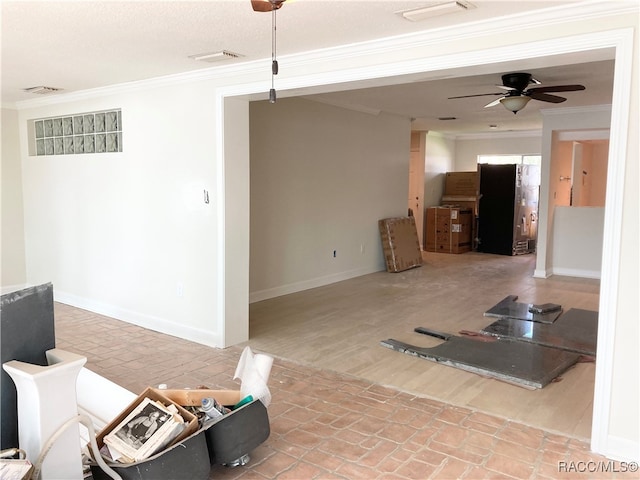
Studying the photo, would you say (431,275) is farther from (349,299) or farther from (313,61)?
(313,61)

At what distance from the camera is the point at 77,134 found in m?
5.44

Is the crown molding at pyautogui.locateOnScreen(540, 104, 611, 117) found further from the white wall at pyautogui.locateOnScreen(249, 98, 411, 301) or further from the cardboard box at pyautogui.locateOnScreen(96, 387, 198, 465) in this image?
the cardboard box at pyautogui.locateOnScreen(96, 387, 198, 465)

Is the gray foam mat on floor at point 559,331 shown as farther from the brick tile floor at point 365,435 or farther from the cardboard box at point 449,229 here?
the cardboard box at point 449,229

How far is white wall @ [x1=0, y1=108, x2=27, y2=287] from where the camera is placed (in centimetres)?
604

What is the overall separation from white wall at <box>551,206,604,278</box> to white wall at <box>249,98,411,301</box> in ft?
8.15

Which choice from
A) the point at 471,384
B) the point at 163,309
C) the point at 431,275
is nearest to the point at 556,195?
the point at 431,275

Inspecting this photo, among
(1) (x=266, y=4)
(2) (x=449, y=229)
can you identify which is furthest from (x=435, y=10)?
(2) (x=449, y=229)

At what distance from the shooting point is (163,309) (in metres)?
4.73

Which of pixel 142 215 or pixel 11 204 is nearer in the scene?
pixel 142 215

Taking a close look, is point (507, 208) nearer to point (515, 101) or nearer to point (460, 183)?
point (460, 183)

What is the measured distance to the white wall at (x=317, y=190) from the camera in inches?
233

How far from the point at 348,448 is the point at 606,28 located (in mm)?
2473

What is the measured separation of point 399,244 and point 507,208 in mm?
2956

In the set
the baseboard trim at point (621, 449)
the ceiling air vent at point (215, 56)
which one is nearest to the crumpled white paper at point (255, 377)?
the baseboard trim at point (621, 449)
